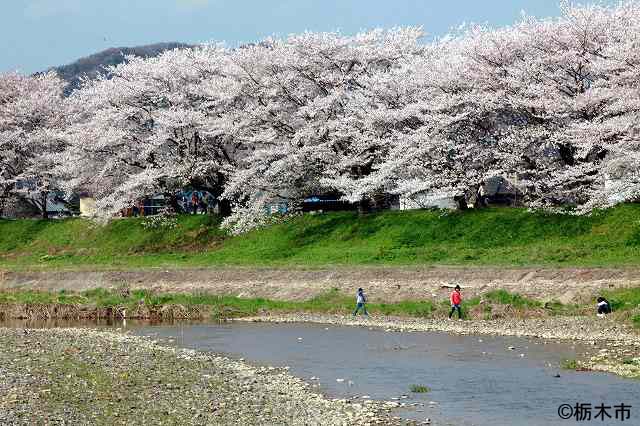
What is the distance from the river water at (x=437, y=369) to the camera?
22266 mm

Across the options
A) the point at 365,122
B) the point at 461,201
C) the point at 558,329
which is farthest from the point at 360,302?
the point at 365,122

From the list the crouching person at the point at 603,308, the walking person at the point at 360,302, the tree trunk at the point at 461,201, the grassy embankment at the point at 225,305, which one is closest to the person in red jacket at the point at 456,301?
the grassy embankment at the point at 225,305

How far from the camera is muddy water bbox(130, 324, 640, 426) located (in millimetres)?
22359

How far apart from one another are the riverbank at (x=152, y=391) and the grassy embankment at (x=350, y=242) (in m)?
Answer: 19.6

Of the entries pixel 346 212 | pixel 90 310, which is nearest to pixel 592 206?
pixel 346 212

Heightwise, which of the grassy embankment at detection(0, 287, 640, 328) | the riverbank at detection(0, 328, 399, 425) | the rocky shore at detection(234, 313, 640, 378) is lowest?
the riverbank at detection(0, 328, 399, 425)

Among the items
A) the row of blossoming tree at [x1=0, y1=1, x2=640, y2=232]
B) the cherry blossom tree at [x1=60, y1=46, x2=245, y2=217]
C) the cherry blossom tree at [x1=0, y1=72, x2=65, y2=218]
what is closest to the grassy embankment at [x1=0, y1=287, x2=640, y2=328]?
the row of blossoming tree at [x1=0, y1=1, x2=640, y2=232]

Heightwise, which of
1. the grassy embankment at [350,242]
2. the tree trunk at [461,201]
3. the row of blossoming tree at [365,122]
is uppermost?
the row of blossoming tree at [365,122]

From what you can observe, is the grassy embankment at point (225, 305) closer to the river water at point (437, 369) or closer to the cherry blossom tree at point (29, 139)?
the river water at point (437, 369)

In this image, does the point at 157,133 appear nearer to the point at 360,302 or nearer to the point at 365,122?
the point at 365,122

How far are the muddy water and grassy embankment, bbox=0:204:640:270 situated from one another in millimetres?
11537

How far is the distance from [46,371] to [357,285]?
67.4ft

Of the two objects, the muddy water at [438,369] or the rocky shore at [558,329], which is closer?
the muddy water at [438,369]

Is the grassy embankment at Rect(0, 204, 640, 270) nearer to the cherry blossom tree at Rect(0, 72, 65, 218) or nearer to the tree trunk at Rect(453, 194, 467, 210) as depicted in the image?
the tree trunk at Rect(453, 194, 467, 210)
